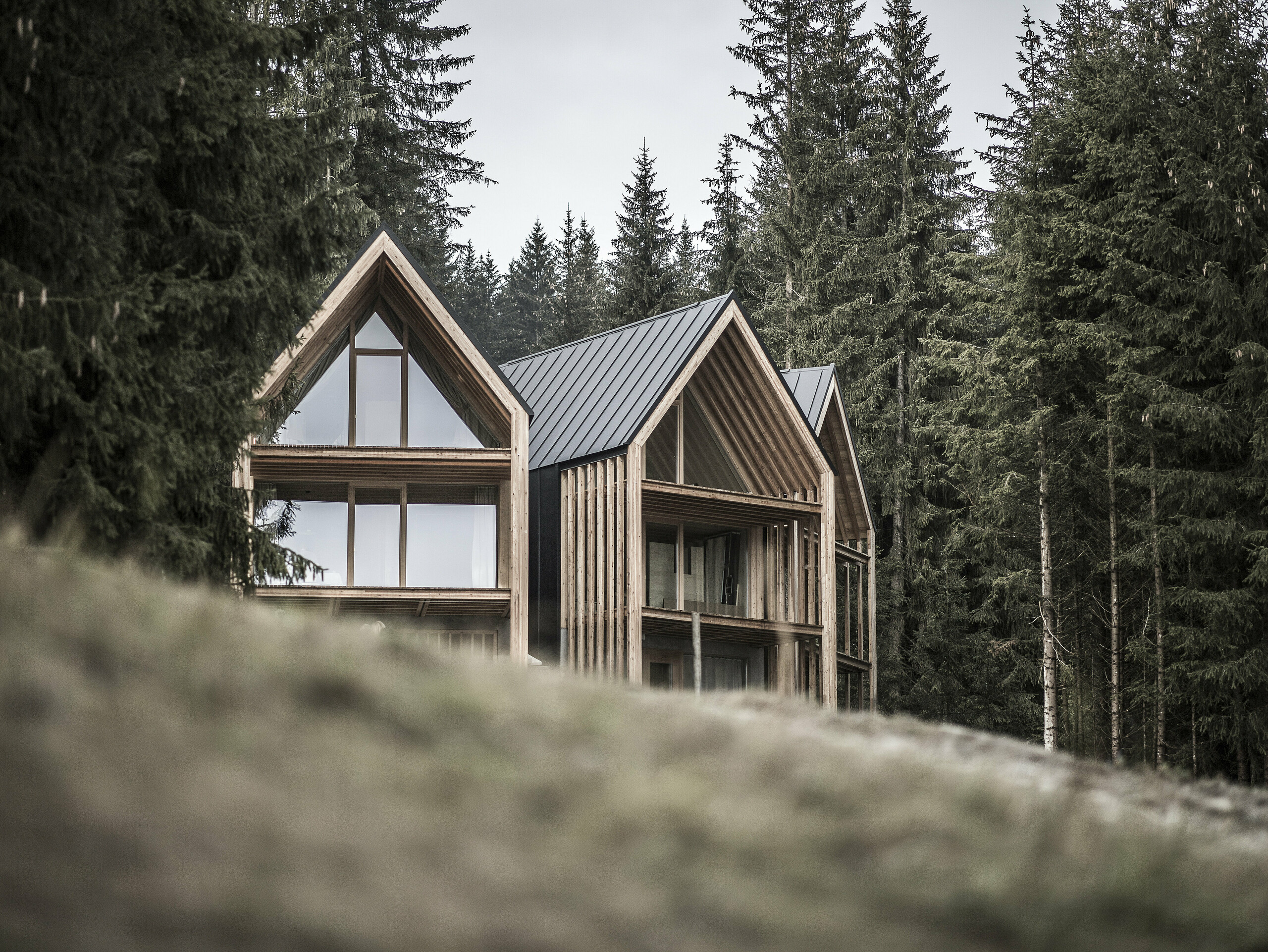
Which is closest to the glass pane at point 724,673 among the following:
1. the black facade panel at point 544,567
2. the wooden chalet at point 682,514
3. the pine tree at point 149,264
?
the wooden chalet at point 682,514

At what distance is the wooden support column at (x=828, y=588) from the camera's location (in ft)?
75.6

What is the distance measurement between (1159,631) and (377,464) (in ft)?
45.5

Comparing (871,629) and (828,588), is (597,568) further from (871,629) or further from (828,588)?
(871,629)

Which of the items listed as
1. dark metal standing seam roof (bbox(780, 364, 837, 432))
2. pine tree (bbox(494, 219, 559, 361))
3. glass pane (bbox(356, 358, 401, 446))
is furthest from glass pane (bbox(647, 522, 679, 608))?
pine tree (bbox(494, 219, 559, 361))

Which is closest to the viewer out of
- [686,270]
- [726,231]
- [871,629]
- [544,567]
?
[544,567]

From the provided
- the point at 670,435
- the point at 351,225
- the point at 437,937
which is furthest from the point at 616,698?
the point at 670,435

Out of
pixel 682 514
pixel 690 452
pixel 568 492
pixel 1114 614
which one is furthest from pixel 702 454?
pixel 1114 614

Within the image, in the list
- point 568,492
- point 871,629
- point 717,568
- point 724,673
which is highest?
point 568,492

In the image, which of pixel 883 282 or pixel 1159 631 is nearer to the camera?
pixel 1159 631

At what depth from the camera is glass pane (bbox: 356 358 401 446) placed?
2148 centimetres

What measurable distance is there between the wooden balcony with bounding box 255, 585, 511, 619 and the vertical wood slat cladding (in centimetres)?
122

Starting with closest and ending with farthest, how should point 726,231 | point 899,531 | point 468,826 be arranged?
point 468,826, point 899,531, point 726,231

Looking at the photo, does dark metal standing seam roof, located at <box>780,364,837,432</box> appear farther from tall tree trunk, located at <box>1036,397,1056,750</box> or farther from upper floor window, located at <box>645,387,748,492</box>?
tall tree trunk, located at <box>1036,397,1056,750</box>

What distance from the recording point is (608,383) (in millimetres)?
23859
